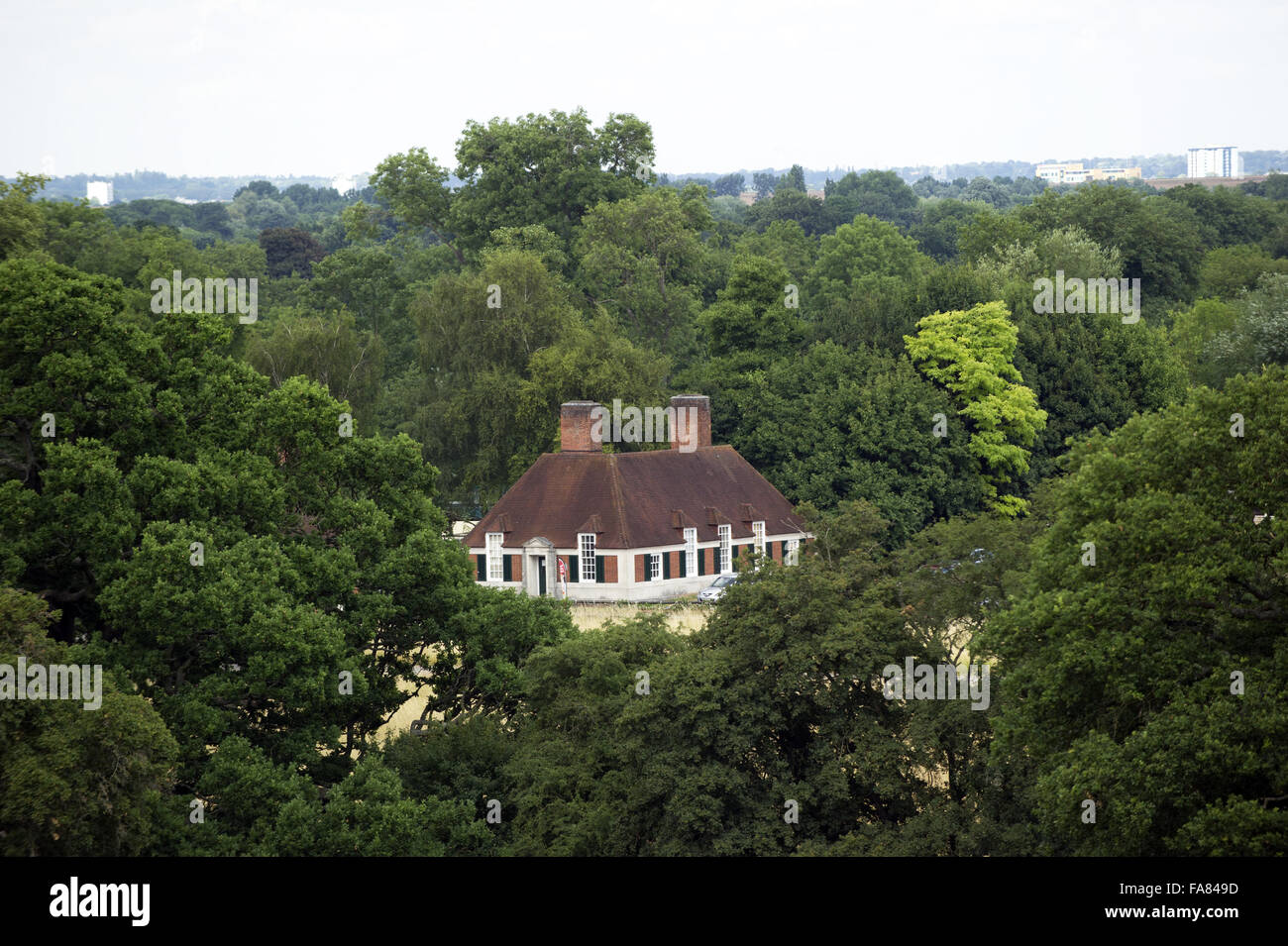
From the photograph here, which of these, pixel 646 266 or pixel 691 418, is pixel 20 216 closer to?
pixel 646 266

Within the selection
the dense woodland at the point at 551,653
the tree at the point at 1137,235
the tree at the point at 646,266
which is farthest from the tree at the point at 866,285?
the dense woodland at the point at 551,653

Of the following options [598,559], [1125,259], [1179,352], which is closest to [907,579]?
[598,559]

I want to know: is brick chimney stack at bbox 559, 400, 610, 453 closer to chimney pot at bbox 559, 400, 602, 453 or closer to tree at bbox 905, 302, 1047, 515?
chimney pot at bbox 559, 400, 602, 453

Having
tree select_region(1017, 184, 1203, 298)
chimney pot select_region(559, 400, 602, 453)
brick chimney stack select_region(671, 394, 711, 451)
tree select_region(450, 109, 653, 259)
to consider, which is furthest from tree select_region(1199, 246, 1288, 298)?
chimney pot select_region(559, 400, 602, 453)

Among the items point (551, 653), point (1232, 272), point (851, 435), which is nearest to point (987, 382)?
point (851, 435)

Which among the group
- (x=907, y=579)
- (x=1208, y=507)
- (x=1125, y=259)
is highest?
(x=1125, y=259)

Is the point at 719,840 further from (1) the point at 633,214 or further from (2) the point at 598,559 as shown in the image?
(1) the point at 633,214
